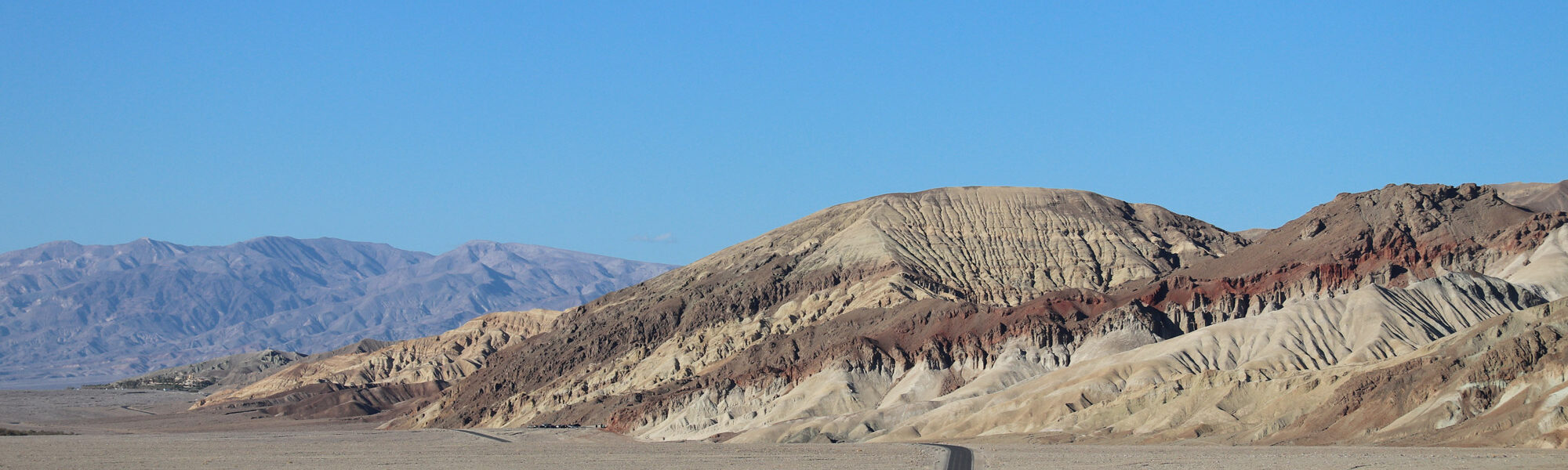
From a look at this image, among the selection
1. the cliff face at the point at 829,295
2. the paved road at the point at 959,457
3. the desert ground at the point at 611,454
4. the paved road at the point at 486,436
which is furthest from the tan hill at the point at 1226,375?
the paved road at the point at 486,436

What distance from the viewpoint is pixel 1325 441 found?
88188 mm

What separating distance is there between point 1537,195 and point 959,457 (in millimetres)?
117916

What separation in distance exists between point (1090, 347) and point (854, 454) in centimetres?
4080

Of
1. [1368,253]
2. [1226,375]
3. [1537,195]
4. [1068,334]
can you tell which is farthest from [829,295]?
[1537,195]

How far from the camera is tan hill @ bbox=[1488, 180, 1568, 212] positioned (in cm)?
17538

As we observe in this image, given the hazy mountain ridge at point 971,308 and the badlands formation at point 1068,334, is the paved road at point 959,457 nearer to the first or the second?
the badlands formation at point 1068,334

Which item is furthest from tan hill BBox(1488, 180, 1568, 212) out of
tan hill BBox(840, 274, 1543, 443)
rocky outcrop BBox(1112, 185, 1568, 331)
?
tan hill BBox(840, 274, 1543, 443)

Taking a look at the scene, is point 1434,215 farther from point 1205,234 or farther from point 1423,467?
point 1423,467

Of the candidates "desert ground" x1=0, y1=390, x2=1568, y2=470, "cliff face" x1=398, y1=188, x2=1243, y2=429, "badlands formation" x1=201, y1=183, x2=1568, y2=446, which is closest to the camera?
"desert ground" x1=0, y1=390, x2=1568, y2=470

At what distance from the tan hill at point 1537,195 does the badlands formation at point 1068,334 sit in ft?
1.61

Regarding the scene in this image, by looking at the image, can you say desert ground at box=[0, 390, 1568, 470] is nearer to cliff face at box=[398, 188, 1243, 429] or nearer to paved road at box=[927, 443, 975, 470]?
paved road at box=[927, 443, 975, 470]

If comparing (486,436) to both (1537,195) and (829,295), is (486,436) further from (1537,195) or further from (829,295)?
(1537,195)

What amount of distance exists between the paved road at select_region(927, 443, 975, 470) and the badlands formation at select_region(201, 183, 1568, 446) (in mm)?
6698

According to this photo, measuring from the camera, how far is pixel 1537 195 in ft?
595
